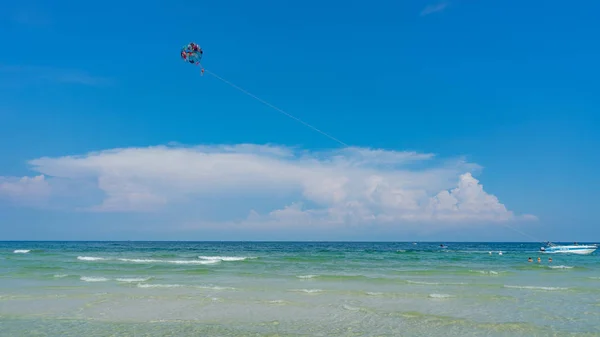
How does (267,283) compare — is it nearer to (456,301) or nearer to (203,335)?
(456,301)

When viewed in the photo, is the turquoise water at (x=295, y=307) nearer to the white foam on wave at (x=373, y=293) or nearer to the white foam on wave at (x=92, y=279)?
the white foam on wave at (x=92, y=279)

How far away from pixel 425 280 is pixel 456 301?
7742mm

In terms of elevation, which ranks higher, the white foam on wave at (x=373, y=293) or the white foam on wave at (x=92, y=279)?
the white foam on wave at (x=373, y=293)

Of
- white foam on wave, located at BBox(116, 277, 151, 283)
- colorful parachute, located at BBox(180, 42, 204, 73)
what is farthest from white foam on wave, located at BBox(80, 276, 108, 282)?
colorful parachute, located at BBox(180, 42, 204, 73)

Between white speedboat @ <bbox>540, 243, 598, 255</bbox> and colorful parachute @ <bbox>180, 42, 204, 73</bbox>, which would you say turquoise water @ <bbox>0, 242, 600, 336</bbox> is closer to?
colorful parachute @ <bbox>180, 42, 204, 73</bbox>

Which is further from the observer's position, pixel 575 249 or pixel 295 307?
pixel 575 249

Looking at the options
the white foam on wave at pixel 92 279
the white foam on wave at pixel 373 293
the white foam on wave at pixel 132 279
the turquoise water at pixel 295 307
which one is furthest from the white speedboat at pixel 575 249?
the white foam on wave at pixel 92 279

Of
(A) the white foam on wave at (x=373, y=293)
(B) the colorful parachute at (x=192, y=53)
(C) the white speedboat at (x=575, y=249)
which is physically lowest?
(A) the white foam on wave at (x=373, y=293)

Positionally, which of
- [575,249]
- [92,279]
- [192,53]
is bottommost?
[92,279]

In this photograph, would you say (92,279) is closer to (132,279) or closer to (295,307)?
(132,279)

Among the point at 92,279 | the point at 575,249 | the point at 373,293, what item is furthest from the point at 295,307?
the point at 575,249

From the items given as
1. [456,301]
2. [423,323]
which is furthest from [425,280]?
[423,323]

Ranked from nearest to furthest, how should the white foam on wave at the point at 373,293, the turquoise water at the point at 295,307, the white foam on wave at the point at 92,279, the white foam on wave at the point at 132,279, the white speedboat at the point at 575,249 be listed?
the turquoise water at the point at 295,307 < the white foam on wave at the point at 373,293 < the white foam on wave at the point at 92,279 < the white foam on wave at the point at 132,279 < the white speedboat at the point at 575,249

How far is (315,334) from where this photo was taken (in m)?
11.7
